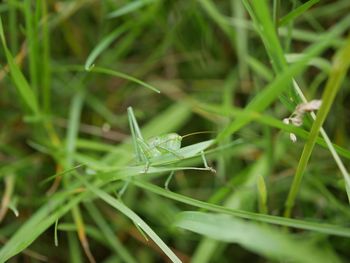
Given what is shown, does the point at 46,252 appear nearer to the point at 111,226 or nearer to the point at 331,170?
the point at 111,226

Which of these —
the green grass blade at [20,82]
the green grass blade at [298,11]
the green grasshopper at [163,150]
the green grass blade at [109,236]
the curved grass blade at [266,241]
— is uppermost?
the green grass blade at [298,11]

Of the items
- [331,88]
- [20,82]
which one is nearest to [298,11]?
[331,88]

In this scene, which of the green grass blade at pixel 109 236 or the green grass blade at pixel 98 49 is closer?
the green grass blade at pixel 98 49

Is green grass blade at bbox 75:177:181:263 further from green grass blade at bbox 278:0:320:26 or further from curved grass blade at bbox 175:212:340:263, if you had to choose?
green grass blade at bbox 278:0:320:26

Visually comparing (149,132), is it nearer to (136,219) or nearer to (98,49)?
(98,49)

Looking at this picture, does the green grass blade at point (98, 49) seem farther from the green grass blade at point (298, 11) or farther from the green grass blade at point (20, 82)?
the green grass blade at point (298, 11)

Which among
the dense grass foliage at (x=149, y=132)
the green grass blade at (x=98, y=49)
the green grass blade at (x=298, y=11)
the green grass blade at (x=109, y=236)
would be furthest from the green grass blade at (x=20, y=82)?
the green grass blade at (x=298, y=11)

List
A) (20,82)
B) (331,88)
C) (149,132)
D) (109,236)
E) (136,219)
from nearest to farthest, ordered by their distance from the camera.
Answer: (331,88) < (136,219) < (20,82) < (109,236) < (149,132)

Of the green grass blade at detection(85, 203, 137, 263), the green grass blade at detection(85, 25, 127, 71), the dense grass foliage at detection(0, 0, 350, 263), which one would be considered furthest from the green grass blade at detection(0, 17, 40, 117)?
the green grass blade at detection(85, 203, 137, 263)
